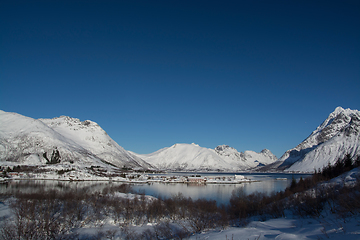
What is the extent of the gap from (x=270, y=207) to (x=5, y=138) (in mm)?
185811

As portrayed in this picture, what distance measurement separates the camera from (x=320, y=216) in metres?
21.6

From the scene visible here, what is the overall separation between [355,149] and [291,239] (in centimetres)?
21111

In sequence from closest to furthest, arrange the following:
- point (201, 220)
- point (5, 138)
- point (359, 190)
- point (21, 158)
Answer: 1. point (359, 190)
2. point (201, 220)
3. point (21, 158)
4. point (5, 138)

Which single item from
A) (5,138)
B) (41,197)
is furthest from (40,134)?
(41,197)

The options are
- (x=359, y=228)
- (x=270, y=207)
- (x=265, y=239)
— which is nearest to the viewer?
(x=359, y=228)

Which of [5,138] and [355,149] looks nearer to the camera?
[5,138]

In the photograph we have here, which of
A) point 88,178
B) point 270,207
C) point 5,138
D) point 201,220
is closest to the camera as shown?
point 201,220

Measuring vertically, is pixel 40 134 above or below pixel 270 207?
above

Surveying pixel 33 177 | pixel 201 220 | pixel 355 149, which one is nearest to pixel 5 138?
pixel 33 177

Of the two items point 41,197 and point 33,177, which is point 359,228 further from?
point 33,177

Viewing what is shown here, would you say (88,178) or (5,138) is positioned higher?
(5,138)

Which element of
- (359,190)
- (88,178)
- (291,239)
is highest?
(359,190)

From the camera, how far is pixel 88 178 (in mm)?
118875

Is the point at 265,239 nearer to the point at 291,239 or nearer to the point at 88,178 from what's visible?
the point at 291,239
